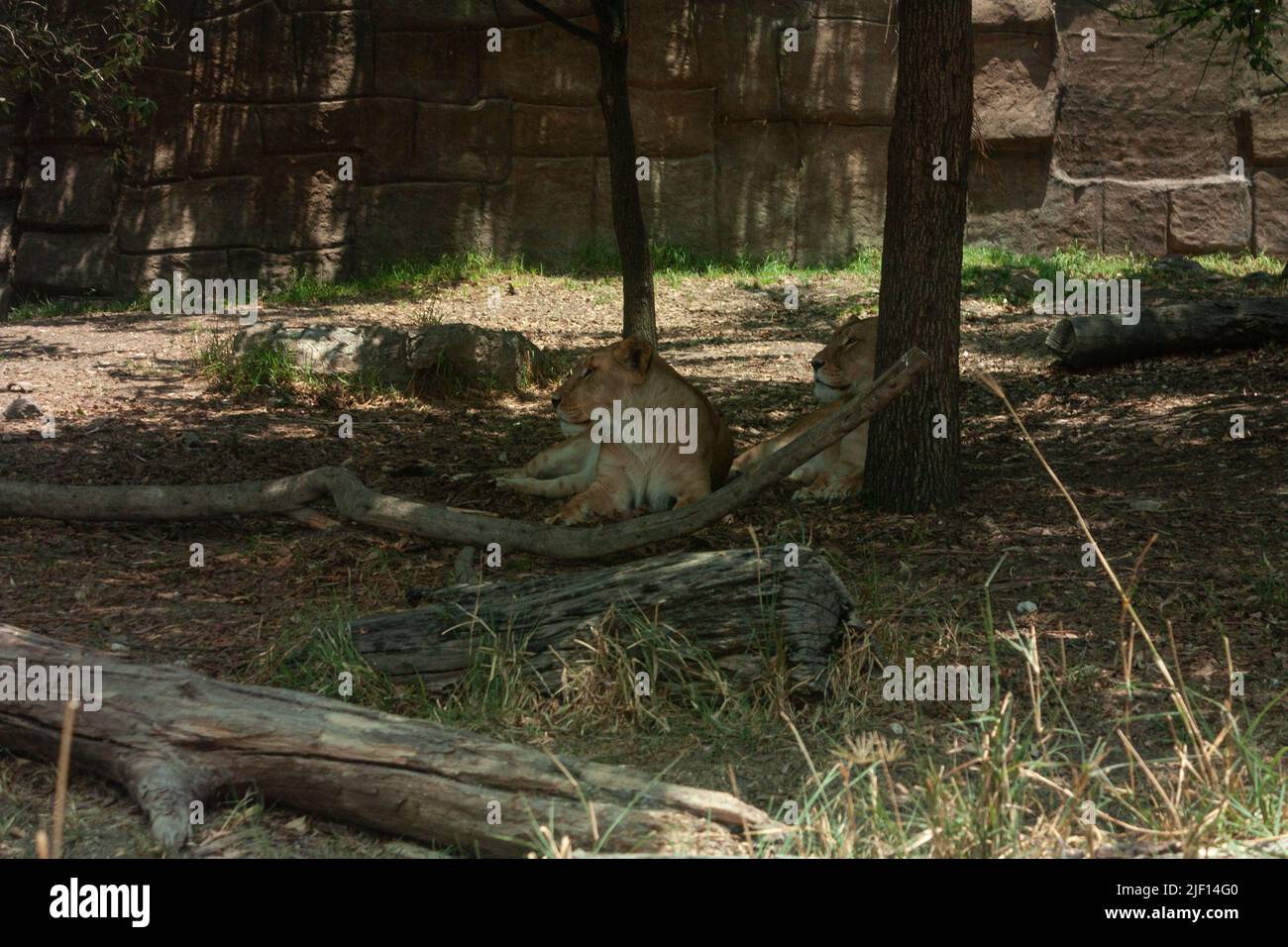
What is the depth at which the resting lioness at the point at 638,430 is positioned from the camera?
7137 millimetres

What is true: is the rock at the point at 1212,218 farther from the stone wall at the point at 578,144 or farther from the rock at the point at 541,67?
the rock at the point at 541,67

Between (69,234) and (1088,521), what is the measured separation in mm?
11736

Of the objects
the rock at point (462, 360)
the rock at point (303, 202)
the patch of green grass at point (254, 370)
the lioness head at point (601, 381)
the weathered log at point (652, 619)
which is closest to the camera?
the weathered log at point (652, 619)

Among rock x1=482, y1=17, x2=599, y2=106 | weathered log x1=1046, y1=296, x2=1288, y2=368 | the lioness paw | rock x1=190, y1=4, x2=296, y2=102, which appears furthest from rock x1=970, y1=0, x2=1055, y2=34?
the lioness paw

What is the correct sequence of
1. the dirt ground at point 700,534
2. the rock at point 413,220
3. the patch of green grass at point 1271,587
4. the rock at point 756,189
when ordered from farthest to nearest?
the rock at point 756,189
the rock at point 413,220
the patch of green grass at point 1271,587
the dirt ground at point 700,534

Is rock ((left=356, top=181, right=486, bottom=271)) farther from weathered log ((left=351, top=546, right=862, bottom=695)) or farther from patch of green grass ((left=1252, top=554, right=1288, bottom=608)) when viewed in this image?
patch of green grass ((left=1252, top=554, right=1288, bottom=608))

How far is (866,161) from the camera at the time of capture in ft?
50.0

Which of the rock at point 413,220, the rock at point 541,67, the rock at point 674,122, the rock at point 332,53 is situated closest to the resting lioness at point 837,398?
the rock at point 674,122

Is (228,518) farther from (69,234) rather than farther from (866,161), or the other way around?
(866,161)

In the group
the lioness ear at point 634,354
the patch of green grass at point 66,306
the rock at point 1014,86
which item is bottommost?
the lioness ear at point 634,354

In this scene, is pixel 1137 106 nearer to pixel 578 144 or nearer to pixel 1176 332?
pixel 578 144

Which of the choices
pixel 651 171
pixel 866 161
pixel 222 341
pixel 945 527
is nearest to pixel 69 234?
pixel 222 341

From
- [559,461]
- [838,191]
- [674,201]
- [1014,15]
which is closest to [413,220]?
[674,201]

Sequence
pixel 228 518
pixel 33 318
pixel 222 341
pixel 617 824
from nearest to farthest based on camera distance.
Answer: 1. pixel 617 824
2. pixel 228 518
3. pixel 222 341
4. pixel 33 318
